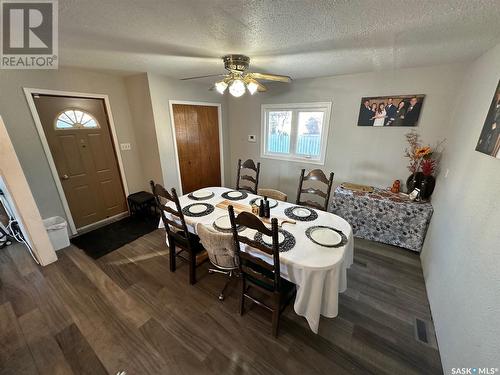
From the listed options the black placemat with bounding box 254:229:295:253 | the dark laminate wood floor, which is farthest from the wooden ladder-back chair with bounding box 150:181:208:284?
the black placemat with bounding box 254:229:295:253

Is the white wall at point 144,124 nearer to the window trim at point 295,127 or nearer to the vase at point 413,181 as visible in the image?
the window trim at point 295,127

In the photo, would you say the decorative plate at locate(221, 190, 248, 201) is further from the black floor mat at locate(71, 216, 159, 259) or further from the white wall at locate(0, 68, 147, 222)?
the white wall at locate(0, 68, 147, 222)

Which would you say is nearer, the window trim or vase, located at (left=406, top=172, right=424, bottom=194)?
vase, located at (left=406, top=172, right=424, bottom=194)

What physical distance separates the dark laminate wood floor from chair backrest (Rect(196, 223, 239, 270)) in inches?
19.0

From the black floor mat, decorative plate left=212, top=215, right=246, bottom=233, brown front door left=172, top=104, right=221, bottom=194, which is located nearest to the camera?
decorative plate left=212, top=215, right=246, bottom=233

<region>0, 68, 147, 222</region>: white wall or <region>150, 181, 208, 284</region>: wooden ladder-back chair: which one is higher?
<region>0, 68, 147, 222</region>: white wall

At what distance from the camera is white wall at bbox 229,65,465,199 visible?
2.40 meters

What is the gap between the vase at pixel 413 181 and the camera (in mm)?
2519

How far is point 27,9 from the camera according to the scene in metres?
1.21

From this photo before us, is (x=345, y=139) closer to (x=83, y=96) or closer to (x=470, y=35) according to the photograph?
(x=470, y=35)

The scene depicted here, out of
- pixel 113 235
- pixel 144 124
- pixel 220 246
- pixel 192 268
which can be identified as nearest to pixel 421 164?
pixel 220 246

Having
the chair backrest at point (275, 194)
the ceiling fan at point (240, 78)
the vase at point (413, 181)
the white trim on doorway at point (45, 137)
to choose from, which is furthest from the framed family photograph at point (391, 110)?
the white trim on doorway at point (45, 137)

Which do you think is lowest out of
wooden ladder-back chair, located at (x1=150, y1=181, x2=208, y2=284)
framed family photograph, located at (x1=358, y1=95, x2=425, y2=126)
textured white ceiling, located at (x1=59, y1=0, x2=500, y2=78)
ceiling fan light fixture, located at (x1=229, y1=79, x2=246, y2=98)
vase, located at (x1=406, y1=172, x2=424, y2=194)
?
wooden ladder-back chair, located at (x1=150, y1=181, x2=208, y2=284)

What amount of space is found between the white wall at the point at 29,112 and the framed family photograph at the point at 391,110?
3.69 meters
